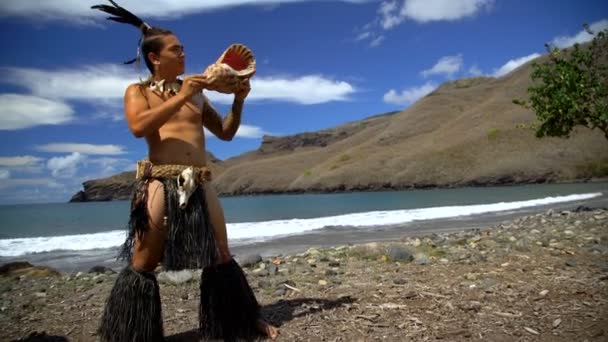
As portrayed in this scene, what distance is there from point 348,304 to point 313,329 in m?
0.64

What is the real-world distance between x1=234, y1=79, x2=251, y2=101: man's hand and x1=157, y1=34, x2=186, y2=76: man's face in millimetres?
431

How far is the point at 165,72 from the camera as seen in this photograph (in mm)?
3145

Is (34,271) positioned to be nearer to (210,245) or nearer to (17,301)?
(17,301)

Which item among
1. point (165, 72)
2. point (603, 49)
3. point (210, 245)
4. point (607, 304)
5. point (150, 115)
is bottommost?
point (607, 304)

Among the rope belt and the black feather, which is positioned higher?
the black feather

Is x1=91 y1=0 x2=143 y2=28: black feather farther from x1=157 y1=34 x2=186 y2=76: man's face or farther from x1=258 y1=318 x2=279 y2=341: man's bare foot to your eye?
x1=258 y1=318 x2=279 y2=341: man's bare foot

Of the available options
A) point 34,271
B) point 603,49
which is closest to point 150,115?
point 34,271

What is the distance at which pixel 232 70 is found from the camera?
298 centimetres

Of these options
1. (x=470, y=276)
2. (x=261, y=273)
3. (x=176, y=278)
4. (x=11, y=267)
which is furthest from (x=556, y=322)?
(x=11, y=267)

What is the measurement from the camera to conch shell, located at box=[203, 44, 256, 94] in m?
2.93

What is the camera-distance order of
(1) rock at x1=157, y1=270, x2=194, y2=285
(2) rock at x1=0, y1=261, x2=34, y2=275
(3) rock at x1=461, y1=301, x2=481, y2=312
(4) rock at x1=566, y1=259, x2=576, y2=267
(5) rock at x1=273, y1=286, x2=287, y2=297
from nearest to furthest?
(3) rock at x1=461, y1=301, x2=481, y2=312
(5) rock at x1=273, y1=286, x2=287, y2=297
(4) rock at x1=566, y1=259, x2=576, y2=267
(1) rock at x1=157, y1=270, x2=194, y2=285
(2) rock at x1=0, y1=261, x2=34, y2=275

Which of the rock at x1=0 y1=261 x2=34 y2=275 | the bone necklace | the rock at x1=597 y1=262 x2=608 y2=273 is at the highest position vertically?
the bone necklace

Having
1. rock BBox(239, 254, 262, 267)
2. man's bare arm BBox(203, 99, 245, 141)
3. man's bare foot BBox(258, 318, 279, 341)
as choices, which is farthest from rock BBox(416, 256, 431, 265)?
man's bare arm BBox(203, 99, 245, 141)

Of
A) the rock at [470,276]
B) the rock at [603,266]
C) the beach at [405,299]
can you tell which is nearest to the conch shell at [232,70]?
the beach at [405,299]
